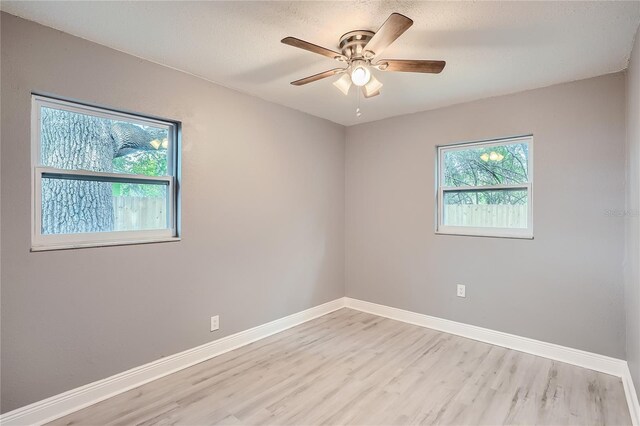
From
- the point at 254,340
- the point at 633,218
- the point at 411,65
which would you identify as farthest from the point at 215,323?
the point at 633,218

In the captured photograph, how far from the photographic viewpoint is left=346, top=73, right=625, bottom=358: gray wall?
8.66ft

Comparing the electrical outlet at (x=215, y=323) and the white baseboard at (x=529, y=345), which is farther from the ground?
the electrical outlet at (x=215, y=323)

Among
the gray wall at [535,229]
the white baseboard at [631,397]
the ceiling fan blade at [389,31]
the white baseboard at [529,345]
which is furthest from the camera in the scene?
the gray wall at [535,229]

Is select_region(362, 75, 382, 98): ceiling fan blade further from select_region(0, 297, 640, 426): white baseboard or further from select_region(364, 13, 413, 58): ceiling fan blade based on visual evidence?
select_region(0, 297, 640, 426): white baseboard

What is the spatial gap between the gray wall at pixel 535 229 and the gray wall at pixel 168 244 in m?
0.69

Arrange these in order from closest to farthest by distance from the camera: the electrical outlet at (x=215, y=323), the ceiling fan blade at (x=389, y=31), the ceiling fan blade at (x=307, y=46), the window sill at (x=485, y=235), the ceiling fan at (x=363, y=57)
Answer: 1. the ceiling fan blade at (x=389, y=31)
2. the ceiling fan blade at (x=307, y=46)
3. the ceiling fan at (x=363, y=57)
4. the electrical outlet at (x=215, y=323)
5. the window sill at (x=485, y=235)

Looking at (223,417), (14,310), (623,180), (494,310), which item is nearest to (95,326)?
(14,310)

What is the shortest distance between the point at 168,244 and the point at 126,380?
990 mm

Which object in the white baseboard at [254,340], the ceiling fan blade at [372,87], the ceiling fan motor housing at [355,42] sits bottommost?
the white baseboard at [254,340]

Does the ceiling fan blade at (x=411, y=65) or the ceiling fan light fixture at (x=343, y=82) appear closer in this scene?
the ceiling fan blade at (x=411, y=65)

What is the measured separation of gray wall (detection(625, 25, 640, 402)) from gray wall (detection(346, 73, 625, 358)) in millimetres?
225

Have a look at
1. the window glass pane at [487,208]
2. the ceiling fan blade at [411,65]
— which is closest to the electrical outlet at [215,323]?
the ceiling fan blade at [411,65]

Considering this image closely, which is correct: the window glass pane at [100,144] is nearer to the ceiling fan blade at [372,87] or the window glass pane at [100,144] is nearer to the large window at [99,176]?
the large window at [99,176]

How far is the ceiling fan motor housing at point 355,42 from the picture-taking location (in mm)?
1999
